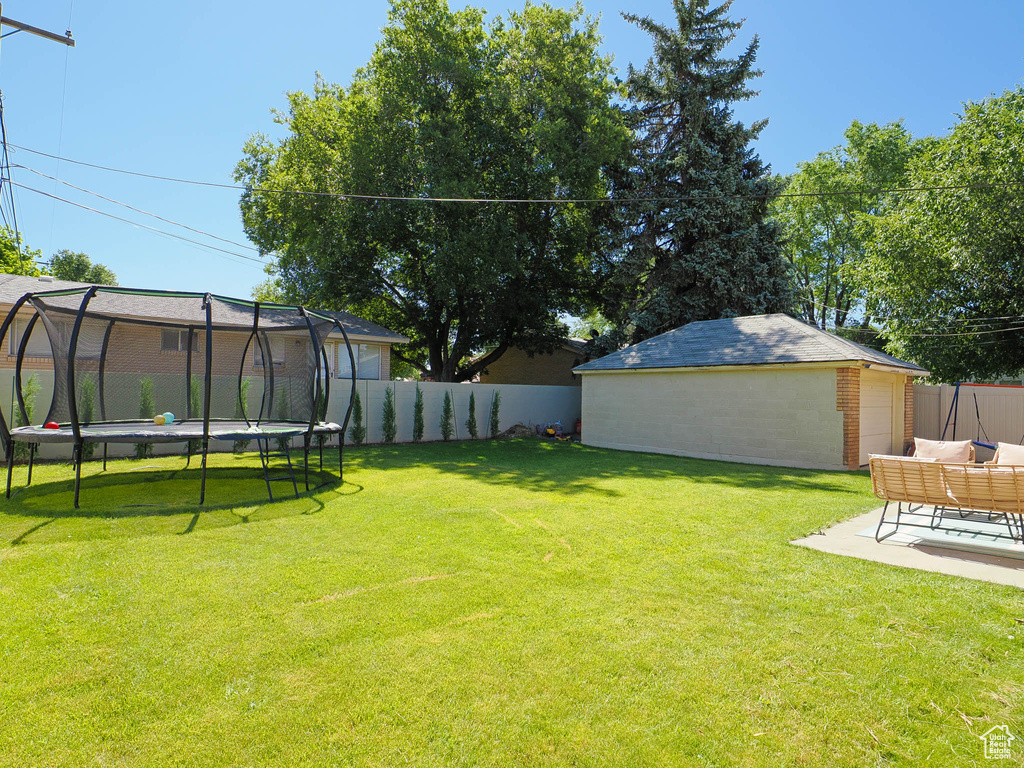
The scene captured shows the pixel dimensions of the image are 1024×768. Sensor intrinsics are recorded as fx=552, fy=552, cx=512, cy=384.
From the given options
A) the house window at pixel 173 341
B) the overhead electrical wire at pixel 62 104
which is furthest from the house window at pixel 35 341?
the overhead electrical wire at pixel 62 104

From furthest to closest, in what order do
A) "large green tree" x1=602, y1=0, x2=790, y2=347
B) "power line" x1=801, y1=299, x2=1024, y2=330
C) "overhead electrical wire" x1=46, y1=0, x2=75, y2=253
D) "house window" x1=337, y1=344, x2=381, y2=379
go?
1. "large green tree" x1=602, y1=0, x2=790, y2=347
2. "power line" x1=801, y1=299, x2=1024, y2=330
3. "house window" x1=337, y1=344, x2=381, y2=379
4. "overhead electrical wire" x1=46, y1=0, x2=75, y2=253

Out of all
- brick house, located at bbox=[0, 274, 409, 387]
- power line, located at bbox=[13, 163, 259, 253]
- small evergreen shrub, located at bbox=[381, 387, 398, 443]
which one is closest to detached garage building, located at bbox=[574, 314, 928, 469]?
small evergreen shrub, located at bbox=[381, 387, 398, 443]

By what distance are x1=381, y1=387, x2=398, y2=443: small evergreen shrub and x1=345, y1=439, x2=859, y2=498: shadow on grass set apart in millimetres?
507

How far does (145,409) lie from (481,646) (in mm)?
10941

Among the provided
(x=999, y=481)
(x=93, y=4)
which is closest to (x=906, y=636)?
(x=999, y=481)

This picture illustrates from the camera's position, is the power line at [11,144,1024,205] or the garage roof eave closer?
the garage roof eave

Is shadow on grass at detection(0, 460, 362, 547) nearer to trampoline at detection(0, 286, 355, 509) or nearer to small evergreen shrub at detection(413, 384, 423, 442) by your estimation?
trampoline at detection(0, 286, 355, 509)

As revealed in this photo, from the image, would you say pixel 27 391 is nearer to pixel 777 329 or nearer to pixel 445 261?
pixel 445 261

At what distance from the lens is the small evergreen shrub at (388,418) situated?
1482 centimetres

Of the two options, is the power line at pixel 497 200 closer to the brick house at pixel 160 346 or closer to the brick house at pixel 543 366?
the brick house at pixel 160 346

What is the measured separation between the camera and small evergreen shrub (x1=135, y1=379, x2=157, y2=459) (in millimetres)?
11039

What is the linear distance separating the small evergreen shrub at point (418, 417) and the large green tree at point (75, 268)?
147 ft

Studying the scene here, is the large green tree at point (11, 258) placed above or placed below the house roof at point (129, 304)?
above

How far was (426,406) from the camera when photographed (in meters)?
15.9
